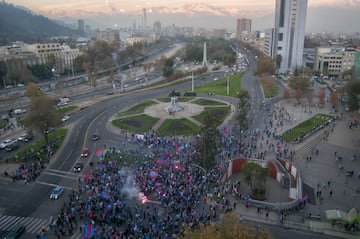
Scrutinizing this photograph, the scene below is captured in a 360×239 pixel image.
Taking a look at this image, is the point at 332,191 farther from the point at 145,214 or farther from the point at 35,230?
the point at 35,230

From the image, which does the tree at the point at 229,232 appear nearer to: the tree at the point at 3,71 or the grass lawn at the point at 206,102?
the grass lawn at the point at 206,102

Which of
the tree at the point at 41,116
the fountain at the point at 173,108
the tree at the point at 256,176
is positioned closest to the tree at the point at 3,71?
the tree at the point at 41,116

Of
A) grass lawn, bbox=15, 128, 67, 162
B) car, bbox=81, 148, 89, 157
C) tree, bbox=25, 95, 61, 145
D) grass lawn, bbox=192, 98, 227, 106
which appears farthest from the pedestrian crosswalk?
grass lawn, bbox=192, 98, 227, 106

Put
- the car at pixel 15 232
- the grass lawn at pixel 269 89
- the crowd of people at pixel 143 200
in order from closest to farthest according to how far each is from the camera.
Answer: the car at pixel 15 232, the crowd of people at pixel 143 200, the grass lawn at pixel 269 89

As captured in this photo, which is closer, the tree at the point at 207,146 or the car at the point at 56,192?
the car at the point at 56,192

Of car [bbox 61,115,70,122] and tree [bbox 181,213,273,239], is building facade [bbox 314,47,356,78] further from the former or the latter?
tree [bbox 181,213,273,239]

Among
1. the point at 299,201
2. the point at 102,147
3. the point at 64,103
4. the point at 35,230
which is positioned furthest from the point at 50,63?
the point at 299,201
